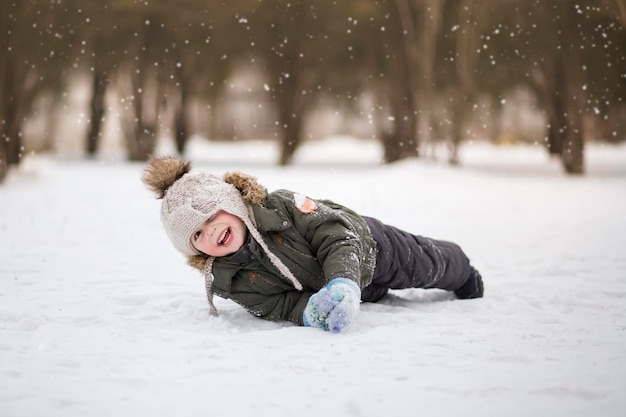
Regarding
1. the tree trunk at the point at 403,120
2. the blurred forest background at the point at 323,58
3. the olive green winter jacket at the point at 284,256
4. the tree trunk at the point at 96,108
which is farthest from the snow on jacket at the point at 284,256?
the tree trunk at the point at 96,108

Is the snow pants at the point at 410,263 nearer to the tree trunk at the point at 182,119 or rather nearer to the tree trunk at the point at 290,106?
the tree trunk at the point at 290,106

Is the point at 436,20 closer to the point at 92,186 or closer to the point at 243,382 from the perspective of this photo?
the point at 92,186

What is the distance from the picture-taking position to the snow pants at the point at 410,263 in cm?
338

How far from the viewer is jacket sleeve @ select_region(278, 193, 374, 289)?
2.87m

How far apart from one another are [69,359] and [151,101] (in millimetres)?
21125

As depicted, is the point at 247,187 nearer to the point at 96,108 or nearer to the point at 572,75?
the point at 572,75

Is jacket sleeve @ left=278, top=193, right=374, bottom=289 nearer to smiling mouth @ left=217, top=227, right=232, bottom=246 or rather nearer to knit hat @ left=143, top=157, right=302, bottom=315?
knit hat @ left=143, top=157, right=302, bottom=315

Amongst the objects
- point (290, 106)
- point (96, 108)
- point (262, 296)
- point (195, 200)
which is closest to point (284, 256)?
point (262, 296)

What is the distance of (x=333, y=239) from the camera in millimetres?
2971

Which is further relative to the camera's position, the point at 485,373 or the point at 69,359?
the point at 69,359

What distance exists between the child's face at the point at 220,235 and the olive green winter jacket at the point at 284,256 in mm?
57

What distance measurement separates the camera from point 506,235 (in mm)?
6445

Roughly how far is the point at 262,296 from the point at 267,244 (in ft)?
0.83

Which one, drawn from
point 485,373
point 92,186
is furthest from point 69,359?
point 92,186
